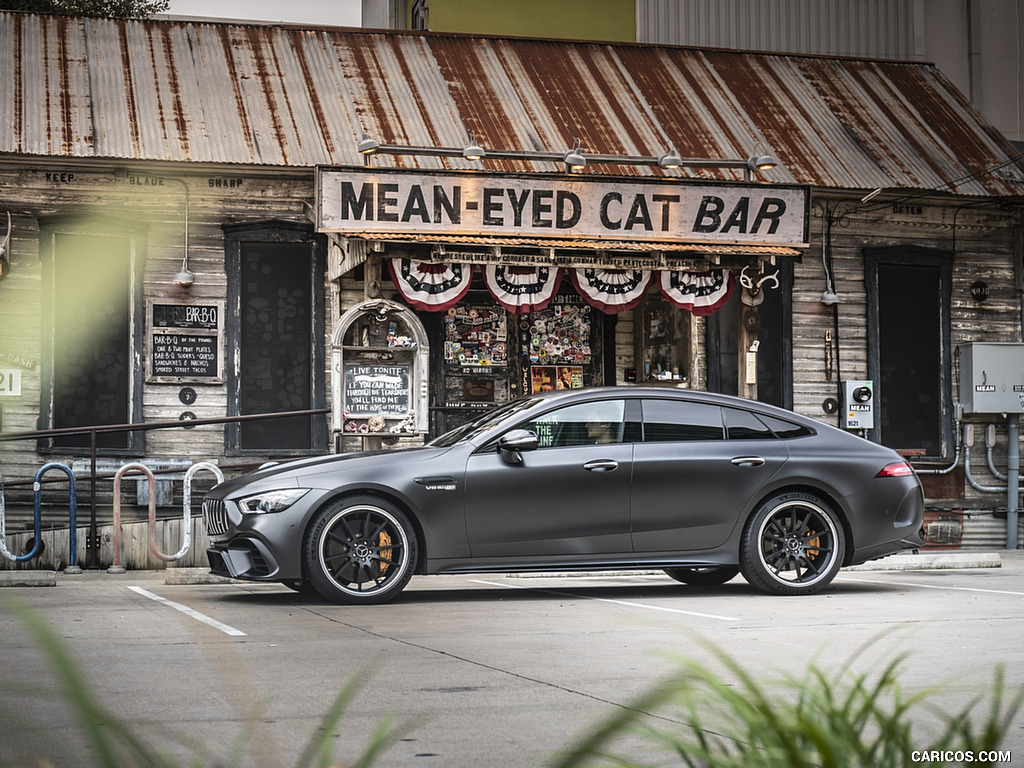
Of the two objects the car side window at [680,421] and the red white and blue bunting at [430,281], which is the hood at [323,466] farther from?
the red white and blue bunting at [430,281]

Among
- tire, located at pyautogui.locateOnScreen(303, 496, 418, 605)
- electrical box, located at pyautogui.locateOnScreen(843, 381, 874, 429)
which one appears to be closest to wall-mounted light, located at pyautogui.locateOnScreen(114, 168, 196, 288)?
tire, located at pyautogui.locateOnScreen(303, 496, 418, 605)

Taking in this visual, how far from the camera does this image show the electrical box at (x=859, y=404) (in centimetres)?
1738

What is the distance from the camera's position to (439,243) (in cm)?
1460

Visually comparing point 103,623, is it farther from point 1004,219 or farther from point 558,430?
point 1004,219

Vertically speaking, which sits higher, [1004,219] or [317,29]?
[317,29]

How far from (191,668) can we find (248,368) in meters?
10.3

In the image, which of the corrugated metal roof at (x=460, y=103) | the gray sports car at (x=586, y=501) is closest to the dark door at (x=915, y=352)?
the corrugated metal roof at (x=460, y=103)

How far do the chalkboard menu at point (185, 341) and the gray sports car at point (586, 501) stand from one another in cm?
655

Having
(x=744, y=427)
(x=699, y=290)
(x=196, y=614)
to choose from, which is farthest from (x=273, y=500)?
(x=699, y=290)

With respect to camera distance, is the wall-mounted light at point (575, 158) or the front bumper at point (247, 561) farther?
the wall-mounted light at point (575, 158)

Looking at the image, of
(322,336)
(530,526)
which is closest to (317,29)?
(322,336)

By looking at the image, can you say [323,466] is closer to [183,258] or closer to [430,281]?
[430,281]

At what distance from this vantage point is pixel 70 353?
50.8 ft

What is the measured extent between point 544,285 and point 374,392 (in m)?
2.43
